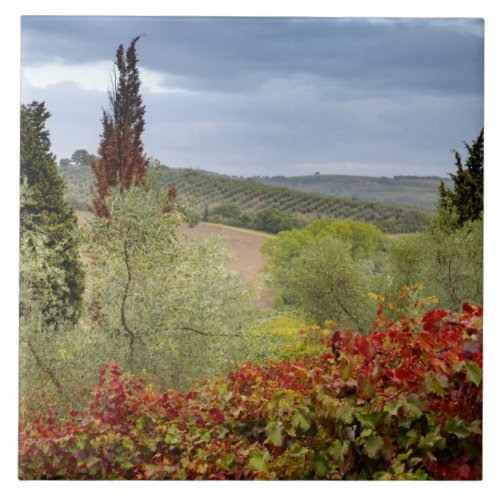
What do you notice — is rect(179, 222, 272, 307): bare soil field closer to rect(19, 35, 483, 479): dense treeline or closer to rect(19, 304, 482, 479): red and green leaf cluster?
rect(19, 35, 483, 479): dense treeline

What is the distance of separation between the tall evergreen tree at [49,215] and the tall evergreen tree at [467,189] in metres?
3.43

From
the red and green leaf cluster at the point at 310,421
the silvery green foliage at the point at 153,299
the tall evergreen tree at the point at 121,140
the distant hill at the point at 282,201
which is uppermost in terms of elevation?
the tall evergreen tree at the point at 121,140

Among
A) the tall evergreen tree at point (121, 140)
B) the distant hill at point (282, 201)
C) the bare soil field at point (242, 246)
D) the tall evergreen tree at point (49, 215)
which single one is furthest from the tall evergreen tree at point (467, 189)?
the tall evergreen tree at point (49, 215)

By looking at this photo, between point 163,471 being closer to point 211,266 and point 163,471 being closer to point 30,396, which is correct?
point 30,396

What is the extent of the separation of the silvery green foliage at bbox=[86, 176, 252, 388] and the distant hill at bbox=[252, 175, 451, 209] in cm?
94

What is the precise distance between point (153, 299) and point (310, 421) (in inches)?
71.3

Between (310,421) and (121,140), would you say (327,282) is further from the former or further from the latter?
(121,140)

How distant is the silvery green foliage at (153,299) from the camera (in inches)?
281

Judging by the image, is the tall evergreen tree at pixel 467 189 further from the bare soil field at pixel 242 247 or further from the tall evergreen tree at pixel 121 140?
the tall evergreen tree at pixel 121 140

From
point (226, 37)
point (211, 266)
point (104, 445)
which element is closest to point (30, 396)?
point (104, 445)

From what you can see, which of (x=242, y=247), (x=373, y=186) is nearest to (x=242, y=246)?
(x=242, y=247)

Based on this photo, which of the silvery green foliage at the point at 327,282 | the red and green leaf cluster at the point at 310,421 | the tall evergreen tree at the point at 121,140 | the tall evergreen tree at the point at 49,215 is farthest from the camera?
the silvery green foliage at the point at 327,282

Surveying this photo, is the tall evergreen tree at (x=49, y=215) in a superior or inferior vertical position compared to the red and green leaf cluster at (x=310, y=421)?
superior

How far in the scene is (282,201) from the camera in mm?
7379
